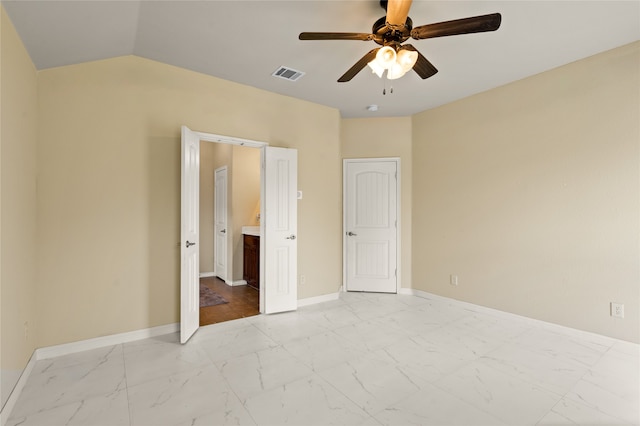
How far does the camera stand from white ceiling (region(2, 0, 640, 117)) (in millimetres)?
2297

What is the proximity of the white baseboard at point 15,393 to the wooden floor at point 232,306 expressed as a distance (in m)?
1.45

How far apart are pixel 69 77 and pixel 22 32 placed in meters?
0.64

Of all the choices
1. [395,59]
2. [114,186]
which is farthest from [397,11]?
[114,186]

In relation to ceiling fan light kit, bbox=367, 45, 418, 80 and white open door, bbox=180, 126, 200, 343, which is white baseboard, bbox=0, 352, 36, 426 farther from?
ceiling fan light kit, bbox=367, 45, 418, 80

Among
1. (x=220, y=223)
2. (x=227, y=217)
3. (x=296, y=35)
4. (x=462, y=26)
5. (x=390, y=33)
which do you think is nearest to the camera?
(x=462, y=26)

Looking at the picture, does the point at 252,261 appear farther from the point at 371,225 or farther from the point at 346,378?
the point at 346,378

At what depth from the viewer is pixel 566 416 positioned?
1959 mm

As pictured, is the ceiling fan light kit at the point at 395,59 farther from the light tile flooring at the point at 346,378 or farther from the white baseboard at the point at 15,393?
the white baseboard at the point at 15,393

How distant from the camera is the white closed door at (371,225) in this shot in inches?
196

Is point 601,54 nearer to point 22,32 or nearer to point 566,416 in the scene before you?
point 566,416

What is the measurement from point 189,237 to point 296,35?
2170mm

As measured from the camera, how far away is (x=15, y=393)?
2100 mm

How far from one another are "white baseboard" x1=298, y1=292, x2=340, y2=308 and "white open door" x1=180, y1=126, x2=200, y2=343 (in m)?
1.40

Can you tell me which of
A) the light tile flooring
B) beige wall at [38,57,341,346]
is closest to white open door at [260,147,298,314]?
the light tile flooring
